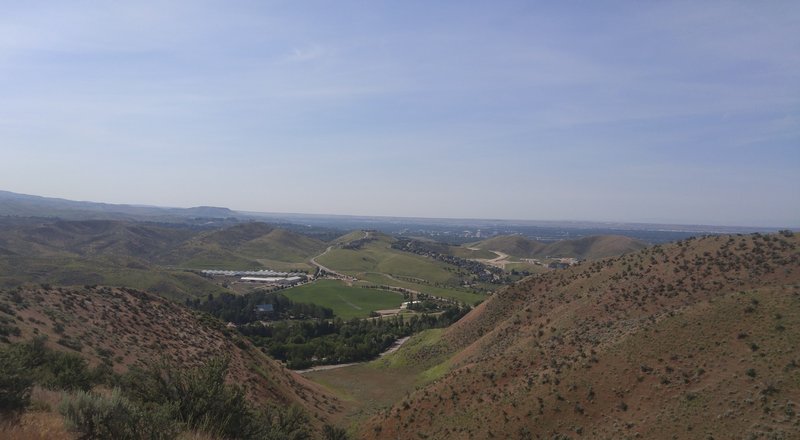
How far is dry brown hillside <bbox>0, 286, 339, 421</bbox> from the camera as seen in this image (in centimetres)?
3322

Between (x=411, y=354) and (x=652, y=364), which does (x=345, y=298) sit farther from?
(x=652, y=364)

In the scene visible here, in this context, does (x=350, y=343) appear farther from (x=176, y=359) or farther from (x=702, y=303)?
(x=702, y=303)

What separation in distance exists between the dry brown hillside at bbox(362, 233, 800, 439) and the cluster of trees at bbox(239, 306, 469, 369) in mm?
30511

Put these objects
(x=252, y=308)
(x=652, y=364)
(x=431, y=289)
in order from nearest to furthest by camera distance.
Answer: (x=652, y=364) → (x=252, y=308) → (x=431, y=289)

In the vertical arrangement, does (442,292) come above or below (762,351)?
below

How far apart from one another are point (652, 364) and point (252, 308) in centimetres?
9860

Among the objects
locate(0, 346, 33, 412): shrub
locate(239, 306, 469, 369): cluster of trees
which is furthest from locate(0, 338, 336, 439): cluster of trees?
locate(239, 306, 469, 369): cluster of trees

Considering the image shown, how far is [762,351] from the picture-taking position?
28406 millimetres

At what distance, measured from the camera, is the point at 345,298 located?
14588 centimetres

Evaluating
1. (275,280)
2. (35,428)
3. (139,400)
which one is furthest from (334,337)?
(275,280)

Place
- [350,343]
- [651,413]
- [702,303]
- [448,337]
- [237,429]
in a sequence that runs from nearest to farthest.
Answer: [237,429] → [651,413] → [702,303] → [448,337] → [350,343]

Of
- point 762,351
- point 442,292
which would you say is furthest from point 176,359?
point 442,292

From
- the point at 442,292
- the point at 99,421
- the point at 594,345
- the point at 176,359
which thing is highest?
the point at 99,421

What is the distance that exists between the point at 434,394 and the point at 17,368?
31.8 meters
